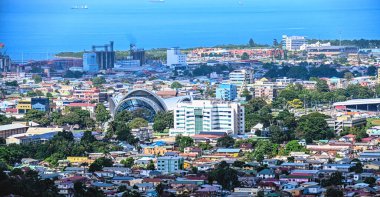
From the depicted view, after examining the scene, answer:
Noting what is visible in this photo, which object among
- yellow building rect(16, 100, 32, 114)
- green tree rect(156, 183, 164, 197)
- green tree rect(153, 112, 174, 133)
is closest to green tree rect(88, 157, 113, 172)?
green tree rect(156, 183, 164, 197)

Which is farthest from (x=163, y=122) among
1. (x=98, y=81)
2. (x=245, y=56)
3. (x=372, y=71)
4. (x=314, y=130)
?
(x=245, y=56)

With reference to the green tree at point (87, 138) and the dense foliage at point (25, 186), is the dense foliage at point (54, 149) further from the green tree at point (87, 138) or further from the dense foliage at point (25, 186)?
the dense foliage at point (25, 186)

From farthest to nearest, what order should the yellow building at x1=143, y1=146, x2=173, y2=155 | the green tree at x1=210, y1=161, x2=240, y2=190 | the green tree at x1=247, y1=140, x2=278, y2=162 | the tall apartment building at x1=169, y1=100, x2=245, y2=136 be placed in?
1. the tall apartment building at x1=169, y1=100, x2=245, y2=136
2. the yellow building at x1=143, y1=146, x2=173, y2=155
3. the green tree at x1=247, y1=140, x2=278, y2=162
4. the green tree at x1=210, y1=161, x2=240, y2=190

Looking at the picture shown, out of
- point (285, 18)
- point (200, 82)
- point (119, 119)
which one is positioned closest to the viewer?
point (119, 119)

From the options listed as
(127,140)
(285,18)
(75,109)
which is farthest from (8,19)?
(127,140)

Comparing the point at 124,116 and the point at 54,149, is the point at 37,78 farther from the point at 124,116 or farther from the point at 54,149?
the point at 54,149

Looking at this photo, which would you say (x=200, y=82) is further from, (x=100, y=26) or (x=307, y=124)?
(x=100, y=26)

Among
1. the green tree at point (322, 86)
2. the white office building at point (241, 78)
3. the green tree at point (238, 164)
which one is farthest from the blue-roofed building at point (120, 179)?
the white office building at point (241, 78)

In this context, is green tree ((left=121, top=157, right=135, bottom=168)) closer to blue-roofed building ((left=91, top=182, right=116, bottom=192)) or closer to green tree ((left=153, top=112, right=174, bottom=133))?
blue-roofed building ((left=91, top=182, right=116, bottom=192))
